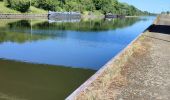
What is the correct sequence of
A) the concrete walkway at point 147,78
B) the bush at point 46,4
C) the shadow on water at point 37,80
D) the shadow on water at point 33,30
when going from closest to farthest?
1. the concrete walkway at point 147,78
2. the shadow on water at point 37,80
3. the shadow on water at point 33,30
4. the bush at point 46,4

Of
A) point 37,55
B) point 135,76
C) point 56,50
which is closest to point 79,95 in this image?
point 135,76

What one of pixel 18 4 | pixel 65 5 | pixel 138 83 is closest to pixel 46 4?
pixel 65 5

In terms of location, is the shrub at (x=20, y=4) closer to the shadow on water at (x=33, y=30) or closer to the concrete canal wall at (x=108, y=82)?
the shadow on water at (x=33, y=30)

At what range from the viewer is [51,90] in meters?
13.5

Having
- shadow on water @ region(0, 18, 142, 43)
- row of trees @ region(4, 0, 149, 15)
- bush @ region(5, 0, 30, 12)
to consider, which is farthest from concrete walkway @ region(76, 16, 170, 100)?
row of trees @ region(4, 0, 149, 15)

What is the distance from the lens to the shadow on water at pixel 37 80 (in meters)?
12.7

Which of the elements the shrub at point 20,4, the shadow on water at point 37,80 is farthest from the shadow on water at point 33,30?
the shrub at point 20,4

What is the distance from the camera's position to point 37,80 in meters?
15.2

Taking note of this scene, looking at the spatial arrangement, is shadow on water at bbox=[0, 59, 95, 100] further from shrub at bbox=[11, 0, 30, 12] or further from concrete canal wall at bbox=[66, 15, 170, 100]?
shrub at bbox=[11, 0, 30, 12]

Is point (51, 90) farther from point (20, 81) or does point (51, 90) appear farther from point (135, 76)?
point (135, 76)

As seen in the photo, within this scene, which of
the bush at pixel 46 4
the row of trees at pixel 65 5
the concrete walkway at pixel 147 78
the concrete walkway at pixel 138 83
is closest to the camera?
the concrete walkway at pixel 138 83

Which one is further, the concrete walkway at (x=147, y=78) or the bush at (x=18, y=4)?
the bush at (x=18, y=4)

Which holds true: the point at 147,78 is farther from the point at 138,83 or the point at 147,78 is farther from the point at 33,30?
the point at 33,30

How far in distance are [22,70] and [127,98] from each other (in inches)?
308
